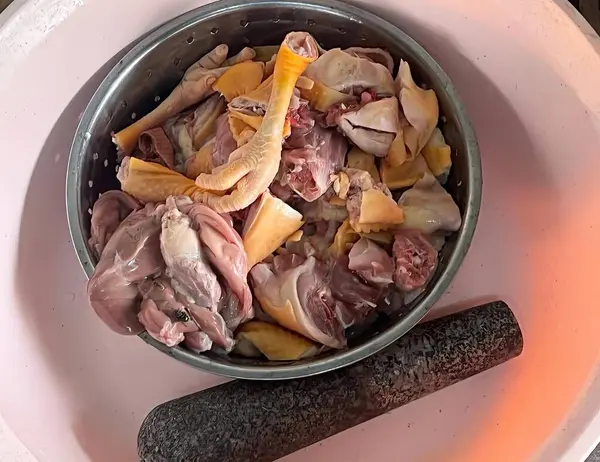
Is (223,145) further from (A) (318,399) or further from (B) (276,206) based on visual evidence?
(A) (318,399)

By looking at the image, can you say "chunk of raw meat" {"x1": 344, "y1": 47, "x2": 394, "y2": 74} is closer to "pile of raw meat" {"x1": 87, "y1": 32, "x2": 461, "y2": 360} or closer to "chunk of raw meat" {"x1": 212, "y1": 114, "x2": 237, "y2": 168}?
"pile of raw meat" {"x1": 87, "y1": 32, "x2": 461, "y2": 360}

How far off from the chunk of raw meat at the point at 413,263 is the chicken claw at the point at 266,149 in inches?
7.3

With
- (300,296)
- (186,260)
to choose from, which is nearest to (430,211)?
(300,296)

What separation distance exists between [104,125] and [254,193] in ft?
0.80

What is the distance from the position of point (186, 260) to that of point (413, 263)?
28cm

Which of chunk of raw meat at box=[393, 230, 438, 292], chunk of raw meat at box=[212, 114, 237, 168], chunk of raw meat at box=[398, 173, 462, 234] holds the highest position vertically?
chunk of raw meat at box=[398, 173, 462, 234]

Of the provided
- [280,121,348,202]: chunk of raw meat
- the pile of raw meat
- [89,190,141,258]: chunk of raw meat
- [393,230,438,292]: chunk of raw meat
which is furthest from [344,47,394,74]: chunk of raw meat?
[89,190,141,258]: chunk of raw meat

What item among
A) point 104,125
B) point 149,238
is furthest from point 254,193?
point 104,125

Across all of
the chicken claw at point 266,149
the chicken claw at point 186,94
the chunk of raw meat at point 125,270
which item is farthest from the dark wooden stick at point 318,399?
the chicken claw at point 186,94

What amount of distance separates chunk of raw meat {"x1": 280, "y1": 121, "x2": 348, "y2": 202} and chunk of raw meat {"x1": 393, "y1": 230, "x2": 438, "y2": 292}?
0.12 meters

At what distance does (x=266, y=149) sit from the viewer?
32.6 inches

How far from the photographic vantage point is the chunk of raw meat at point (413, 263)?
875 millimetres

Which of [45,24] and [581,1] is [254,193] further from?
[581,1]

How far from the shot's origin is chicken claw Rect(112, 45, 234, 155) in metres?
0.96
